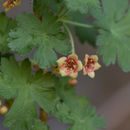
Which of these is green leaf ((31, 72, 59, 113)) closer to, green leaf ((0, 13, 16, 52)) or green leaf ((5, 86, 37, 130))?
green leaf ((5, 86, 37, 130))

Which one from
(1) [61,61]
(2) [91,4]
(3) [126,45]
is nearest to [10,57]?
(1) [61,61]

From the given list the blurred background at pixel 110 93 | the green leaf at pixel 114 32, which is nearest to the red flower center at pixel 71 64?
the green leaf at pixel 114 32

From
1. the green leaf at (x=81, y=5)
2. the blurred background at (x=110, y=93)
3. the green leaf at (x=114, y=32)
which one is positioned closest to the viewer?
the green leaf at (x=81, y=5)

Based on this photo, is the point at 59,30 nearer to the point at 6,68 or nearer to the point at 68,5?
the point at 68,5

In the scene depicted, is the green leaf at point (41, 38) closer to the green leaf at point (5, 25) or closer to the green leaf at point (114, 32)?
the green leaf at point (5, 25)

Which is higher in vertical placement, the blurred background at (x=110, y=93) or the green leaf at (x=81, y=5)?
the green leaf at (x=81, y=5)

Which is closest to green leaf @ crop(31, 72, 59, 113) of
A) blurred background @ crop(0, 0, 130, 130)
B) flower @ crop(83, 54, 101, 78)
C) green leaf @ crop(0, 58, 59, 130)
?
green leaf @ crop(0, 58, 59, 130)
